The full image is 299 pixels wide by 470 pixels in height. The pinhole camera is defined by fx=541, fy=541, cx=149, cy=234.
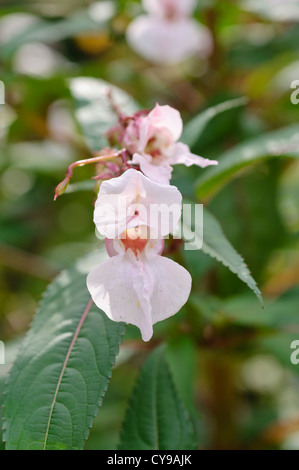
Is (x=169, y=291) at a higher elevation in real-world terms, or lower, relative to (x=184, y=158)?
lower

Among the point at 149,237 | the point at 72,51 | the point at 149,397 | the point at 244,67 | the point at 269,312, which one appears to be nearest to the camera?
the point at 149,237

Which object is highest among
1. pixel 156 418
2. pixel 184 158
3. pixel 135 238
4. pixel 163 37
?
pixel 163 37

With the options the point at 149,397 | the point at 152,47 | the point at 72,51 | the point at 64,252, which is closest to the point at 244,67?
the point at 152,47

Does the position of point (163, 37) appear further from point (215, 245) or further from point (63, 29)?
point (215, 245)

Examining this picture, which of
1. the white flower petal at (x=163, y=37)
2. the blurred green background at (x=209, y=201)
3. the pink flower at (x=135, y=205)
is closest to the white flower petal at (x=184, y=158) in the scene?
the pink flower at (x=135, y=205)

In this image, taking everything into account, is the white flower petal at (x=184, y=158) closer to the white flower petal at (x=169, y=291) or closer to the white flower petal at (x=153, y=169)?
the white flower petal at (x=153, y=169)

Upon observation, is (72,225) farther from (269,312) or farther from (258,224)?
(269,312)

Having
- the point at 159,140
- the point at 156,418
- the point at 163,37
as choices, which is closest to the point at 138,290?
the point at 159,140
